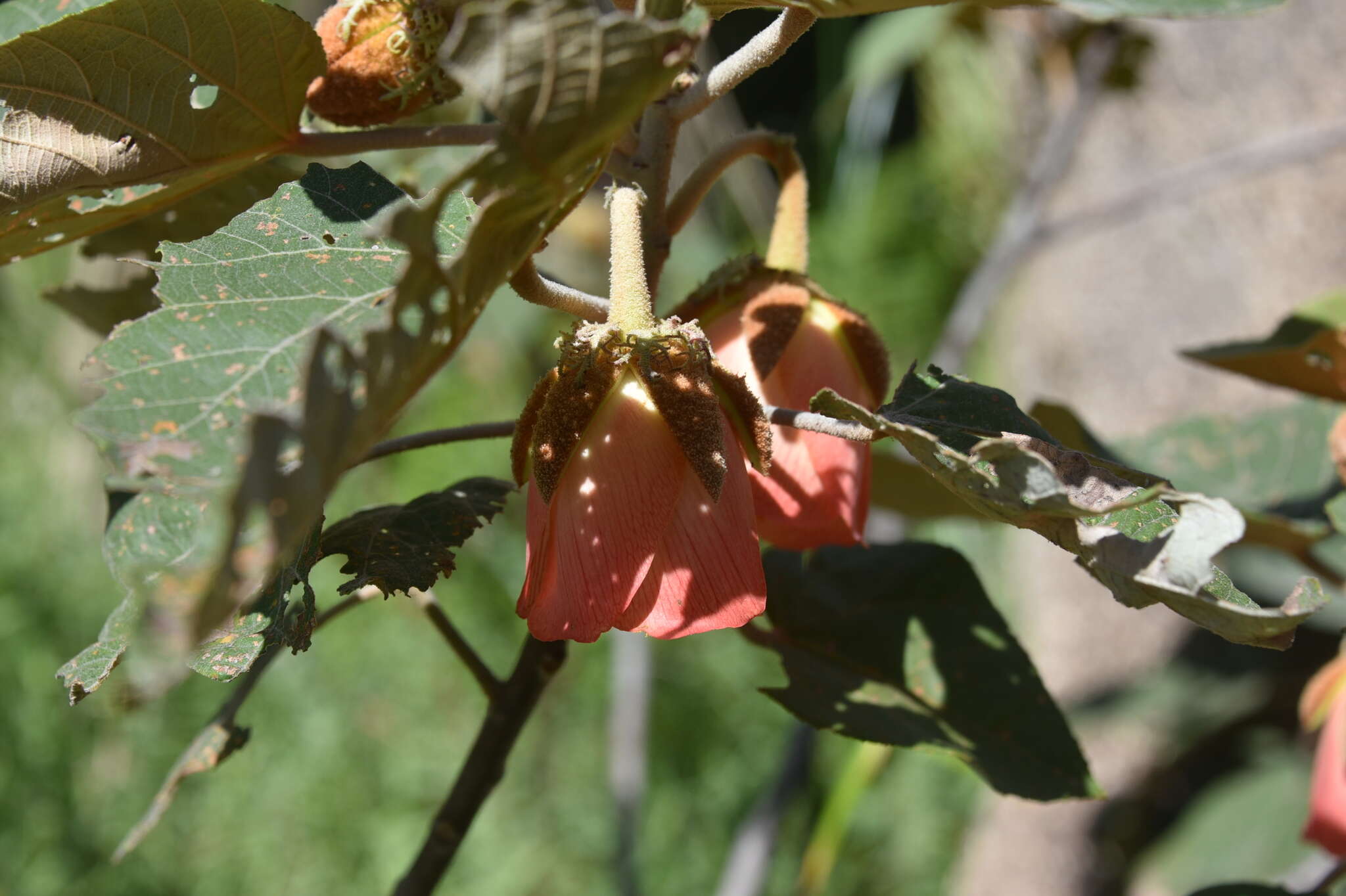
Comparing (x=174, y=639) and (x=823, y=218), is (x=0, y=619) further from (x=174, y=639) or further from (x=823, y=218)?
(x=823, y=218)

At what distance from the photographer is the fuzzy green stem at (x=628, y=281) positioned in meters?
0.40

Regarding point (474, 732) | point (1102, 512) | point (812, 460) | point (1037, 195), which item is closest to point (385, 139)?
point (812, 460)

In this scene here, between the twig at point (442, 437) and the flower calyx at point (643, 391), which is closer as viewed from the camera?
the flower calyx at point (643, 391)

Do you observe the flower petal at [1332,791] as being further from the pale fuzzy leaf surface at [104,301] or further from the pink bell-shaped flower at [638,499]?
the pale fuzzy leaf surface at [104,301]

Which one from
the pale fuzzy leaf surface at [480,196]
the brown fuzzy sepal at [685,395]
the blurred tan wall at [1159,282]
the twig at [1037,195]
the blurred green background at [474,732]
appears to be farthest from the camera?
the blurred tan wall at [1159,282]

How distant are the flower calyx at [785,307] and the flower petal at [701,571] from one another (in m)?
0.11

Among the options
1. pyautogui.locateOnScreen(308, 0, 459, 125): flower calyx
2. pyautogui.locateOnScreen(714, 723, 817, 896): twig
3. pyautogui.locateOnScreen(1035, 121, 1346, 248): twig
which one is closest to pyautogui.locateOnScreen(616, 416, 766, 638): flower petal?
pyautogui.locateOnScreen(308, 0, 459, 125): flower calyx

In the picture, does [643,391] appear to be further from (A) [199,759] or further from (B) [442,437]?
(A) [199,759]

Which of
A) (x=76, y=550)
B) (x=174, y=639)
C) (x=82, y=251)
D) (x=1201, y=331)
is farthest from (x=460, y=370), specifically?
(x=174, y=639)

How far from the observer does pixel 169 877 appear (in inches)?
73.9

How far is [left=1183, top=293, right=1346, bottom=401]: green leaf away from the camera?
68 centimetres

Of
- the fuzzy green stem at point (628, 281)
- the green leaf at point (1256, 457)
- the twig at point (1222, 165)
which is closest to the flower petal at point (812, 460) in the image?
the fuzzy green stem at point (628, 281)

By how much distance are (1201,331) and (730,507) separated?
6.25 feet

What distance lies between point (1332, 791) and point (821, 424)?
55 cm
